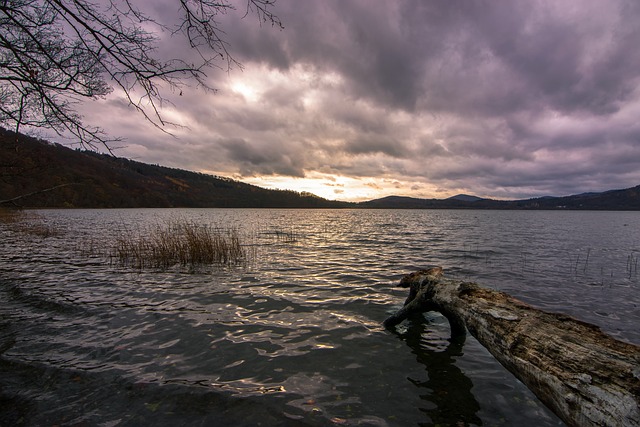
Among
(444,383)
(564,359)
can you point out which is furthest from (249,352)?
(564,359)

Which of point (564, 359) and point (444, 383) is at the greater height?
point (564, 359)

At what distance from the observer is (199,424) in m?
4.13

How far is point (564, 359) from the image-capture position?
332cm

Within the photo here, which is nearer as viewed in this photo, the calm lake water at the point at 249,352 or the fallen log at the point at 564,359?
the fallen log at the point at 564,359

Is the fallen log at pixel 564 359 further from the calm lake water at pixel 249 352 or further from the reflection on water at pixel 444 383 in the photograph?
the calm lake water at pixel 249 352

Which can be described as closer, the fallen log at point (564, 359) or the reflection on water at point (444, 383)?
the fallen log at point (564, 359)

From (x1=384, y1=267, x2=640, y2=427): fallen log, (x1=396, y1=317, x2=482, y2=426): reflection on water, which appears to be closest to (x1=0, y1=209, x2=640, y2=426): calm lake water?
(x1=396, y1=317, x2=482, y2=426): reflection on water

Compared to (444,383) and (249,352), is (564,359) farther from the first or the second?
(249,352)

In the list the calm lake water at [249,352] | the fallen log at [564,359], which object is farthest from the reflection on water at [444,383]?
the fallen log at [564,359]

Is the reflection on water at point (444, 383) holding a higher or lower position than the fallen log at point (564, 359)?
lower

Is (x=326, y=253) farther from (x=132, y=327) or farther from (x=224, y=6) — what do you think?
(x=224, y=6)

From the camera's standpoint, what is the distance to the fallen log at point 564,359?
2.75m

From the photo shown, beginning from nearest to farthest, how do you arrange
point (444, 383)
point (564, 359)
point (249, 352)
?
1. point (564, 359)
2. point (444, 383)
3. point (249, 352)

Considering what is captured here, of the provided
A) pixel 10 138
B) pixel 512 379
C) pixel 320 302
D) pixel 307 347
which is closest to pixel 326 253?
pixel 320 302
